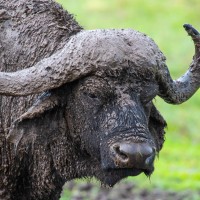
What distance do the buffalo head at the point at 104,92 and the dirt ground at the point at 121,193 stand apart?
15.5 feet

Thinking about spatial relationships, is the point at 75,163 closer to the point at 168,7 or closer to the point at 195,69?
the point at 195,69

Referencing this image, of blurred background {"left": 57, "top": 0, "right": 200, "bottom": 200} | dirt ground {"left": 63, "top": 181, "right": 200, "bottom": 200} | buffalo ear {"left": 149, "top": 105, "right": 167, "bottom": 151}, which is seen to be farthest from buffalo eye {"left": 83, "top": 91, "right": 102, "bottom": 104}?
dirt ground {"left": 63, "top": 181, "right": 200, "bottom": 200}

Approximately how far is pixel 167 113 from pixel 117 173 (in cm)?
1239

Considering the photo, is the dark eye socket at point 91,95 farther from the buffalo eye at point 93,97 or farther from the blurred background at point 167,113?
the blurred background at point 167,113

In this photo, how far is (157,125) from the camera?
979 cm

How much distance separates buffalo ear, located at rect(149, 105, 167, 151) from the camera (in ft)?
31.7

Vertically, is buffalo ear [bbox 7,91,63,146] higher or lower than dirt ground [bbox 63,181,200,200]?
lower

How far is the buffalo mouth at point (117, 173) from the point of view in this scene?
28.5 feet

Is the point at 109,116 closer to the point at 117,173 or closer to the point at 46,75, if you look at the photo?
the point at 117,173

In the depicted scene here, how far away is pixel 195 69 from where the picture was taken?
996 cm

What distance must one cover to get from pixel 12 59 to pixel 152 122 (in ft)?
4.49

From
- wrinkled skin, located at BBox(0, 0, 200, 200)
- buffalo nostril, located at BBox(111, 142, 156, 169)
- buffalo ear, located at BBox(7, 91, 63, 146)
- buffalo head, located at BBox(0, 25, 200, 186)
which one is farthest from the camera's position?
buffalo ear, located at BBox(7, 91, 63, 146)

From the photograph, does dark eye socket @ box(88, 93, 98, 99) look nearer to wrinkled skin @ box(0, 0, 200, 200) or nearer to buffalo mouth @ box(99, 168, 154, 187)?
wrinkled skin @ box(0, 0, 200, 200)

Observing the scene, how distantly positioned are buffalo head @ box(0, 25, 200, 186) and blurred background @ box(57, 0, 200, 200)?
127 cm
